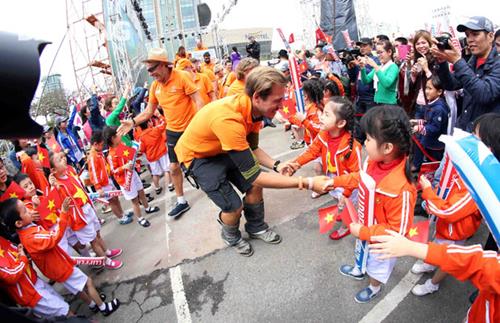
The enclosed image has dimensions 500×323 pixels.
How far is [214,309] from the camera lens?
259 centimetres

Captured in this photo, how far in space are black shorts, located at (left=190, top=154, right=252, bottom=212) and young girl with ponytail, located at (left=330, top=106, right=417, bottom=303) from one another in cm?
133

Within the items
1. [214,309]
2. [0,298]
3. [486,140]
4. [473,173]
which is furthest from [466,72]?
[0,298]

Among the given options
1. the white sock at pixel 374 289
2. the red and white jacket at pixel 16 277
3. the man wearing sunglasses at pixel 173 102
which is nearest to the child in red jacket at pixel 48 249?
the red and white jacket at pixel 16 277

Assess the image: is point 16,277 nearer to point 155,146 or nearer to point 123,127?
point 123,127

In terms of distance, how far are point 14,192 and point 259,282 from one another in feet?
8.75

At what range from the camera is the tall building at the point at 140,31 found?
10.6 meters

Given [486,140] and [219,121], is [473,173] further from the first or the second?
[219,121]

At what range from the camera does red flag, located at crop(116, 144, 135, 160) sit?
4191mm

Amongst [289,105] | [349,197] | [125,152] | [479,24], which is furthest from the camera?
[289,105]

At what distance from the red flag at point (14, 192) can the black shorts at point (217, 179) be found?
178 cm

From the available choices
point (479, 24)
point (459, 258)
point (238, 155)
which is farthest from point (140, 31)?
point (459, 258)

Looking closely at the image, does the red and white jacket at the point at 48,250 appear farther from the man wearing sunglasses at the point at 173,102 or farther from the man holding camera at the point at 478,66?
the man holding camera at the point at 478,66

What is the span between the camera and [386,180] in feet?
6.43

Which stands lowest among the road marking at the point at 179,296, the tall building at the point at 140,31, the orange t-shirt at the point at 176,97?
the road marking at the point at 179,296
